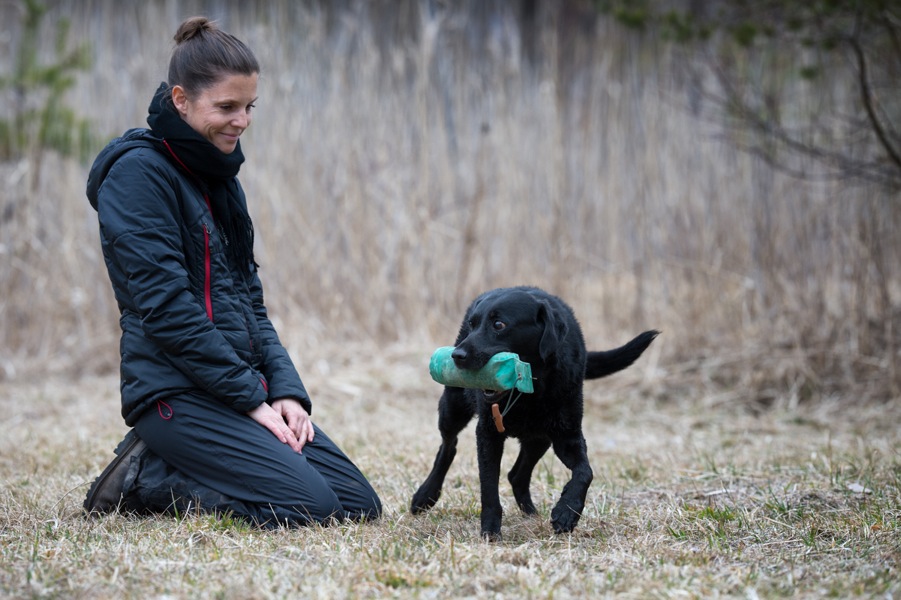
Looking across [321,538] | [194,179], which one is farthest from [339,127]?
[321,538]

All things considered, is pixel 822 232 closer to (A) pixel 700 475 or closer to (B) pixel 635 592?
(A) pixel 700 475

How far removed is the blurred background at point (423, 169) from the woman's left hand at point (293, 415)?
11.5ft

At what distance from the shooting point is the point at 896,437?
5129 mm

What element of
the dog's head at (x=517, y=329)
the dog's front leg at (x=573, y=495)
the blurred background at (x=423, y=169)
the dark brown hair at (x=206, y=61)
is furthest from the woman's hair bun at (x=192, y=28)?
the blurred background at (x=423, y=169)

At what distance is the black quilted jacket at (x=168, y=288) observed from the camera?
3078 mm

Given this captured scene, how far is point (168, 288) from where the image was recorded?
3059 mm

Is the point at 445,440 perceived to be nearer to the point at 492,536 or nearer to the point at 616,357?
the point at 492,536

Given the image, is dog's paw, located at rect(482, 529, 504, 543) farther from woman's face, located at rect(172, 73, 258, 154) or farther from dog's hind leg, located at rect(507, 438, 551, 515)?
woman's face, located at rect(172, 73, 258, 154)

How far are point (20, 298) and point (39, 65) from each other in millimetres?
1814

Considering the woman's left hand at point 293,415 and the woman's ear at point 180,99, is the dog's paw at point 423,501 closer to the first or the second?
the woman's left hand at point 293,415

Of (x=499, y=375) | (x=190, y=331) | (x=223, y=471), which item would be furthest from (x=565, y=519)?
(x=190, y=331)

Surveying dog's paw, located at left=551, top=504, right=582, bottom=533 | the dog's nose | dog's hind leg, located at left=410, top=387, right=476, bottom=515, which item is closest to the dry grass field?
dog's hind leg, located at left=410, top=387, right=476, bottom=515

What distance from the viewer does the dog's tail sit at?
11.2 ft

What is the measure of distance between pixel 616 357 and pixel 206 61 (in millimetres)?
1745
